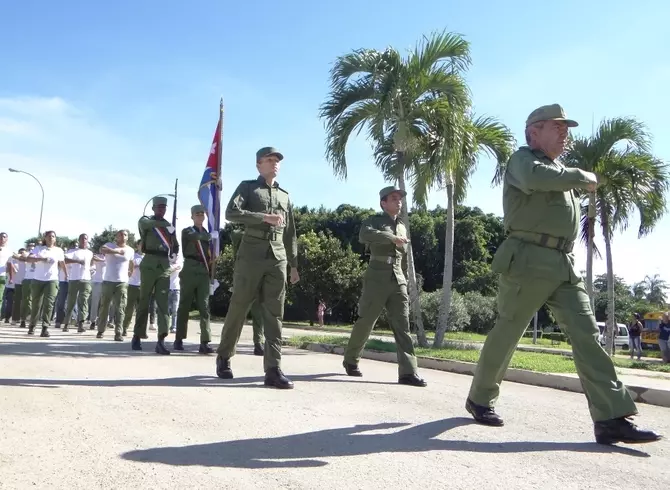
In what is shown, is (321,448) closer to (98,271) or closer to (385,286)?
(385,286)

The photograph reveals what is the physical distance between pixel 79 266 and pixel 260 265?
28.3 ft

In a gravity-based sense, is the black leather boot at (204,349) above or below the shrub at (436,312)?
below

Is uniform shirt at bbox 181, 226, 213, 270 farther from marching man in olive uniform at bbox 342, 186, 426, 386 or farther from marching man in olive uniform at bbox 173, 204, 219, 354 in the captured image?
marching man in olive uniform at bbox 342, 186, 426, 386

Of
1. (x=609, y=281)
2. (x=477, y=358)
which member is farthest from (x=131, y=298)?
(x=609, y=281)

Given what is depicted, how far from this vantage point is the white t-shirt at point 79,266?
13.2m

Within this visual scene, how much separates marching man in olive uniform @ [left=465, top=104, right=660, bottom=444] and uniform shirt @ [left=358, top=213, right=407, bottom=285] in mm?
2322

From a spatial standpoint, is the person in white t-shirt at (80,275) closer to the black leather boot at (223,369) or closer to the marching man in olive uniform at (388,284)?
the black leather boot at (223,369)

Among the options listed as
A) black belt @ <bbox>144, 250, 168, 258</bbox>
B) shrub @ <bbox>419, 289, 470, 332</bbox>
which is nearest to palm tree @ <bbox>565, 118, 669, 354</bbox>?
black belt @ <bbox>144, 250, 168, 258</bbox>

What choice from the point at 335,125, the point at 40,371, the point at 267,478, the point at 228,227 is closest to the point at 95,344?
the point at 40,371

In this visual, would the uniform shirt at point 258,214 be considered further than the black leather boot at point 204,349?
No

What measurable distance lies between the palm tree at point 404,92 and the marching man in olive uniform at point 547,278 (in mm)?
7148

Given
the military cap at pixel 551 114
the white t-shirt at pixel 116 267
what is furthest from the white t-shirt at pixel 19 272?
the military cap at pixel 551 114

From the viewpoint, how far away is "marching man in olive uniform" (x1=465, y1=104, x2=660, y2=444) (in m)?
4.00

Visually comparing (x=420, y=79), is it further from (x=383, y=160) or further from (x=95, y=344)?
(x=95, y=344)
